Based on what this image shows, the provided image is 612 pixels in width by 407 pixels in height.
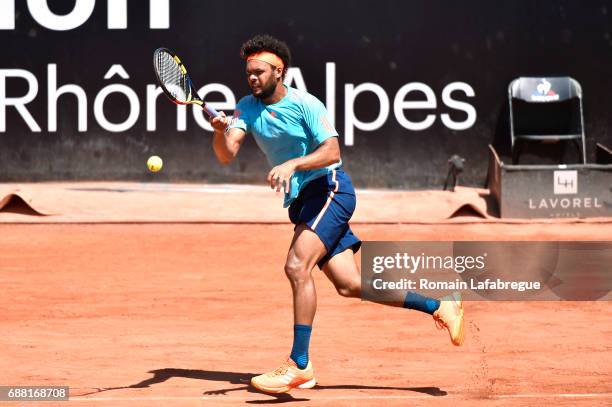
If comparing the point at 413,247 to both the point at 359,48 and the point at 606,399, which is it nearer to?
the point at 359,48

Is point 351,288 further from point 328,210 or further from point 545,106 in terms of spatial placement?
point 545,106

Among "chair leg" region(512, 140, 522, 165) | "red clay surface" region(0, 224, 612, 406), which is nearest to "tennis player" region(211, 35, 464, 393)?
"red clay surface" region(0, 224, 612, 406)

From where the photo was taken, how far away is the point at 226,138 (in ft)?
18.6

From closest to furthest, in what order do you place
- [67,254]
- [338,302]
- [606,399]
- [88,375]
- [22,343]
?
1. [606,399]
2. [88,375]
3. [22,343]
4. [338,302]
5. [67,254]

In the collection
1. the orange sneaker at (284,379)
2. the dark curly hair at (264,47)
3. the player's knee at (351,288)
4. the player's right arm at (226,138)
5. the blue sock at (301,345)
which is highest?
the dark curly hair at (264,47)

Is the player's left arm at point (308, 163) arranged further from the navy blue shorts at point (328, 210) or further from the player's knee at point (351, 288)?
the player's knee at point (351, 288)

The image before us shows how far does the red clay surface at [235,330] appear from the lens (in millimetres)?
5789

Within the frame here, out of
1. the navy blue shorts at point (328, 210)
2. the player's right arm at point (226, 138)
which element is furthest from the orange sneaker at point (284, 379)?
the player's right arm at point (226, 138)

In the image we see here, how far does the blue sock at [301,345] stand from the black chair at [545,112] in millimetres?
7292

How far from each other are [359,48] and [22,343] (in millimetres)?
6676

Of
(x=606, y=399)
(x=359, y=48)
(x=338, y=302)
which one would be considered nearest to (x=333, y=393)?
(x=606, y=399)

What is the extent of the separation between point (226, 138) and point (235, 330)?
91.9 inches

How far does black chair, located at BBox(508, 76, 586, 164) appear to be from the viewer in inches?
494

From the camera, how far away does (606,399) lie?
5.52 metres
